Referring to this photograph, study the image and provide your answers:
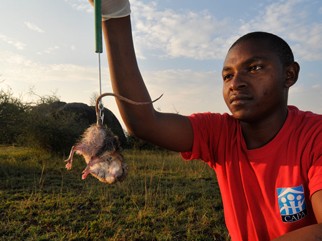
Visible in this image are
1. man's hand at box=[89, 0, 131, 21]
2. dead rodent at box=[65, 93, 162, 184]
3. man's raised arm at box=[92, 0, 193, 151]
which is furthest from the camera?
man's raised arm at box=[92, 0, 193, 151]

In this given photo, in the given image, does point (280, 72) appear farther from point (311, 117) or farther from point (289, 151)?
point (289, 151)

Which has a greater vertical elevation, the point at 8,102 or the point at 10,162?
the point at 8,102

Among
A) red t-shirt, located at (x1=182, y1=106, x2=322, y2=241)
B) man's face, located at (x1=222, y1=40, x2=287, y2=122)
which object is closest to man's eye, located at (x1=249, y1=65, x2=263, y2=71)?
man's face, located at (x1=222, y1=40, x2=287, y2=122)

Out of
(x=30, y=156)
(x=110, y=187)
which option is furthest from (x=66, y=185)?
(x=30, y=156)

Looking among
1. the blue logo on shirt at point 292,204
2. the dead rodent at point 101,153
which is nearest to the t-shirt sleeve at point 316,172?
the blue logo on shirt at point 292,204

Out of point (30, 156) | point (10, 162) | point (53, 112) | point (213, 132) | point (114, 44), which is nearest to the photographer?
point (114, 44)

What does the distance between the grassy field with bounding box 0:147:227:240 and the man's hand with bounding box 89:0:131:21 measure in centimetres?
400

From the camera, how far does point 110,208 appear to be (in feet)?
21.0

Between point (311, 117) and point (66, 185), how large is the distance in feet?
24.0

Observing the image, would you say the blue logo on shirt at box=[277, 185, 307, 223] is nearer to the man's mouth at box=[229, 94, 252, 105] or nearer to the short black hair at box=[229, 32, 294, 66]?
the man's mouth at box=[229, 94, 252, 105]

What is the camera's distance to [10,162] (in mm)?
11984

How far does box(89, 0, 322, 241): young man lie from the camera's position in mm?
1869

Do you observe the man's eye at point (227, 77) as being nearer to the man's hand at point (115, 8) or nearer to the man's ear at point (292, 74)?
the man's ear at point (292, 74)

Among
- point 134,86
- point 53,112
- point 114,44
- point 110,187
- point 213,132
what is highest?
point 53,112
